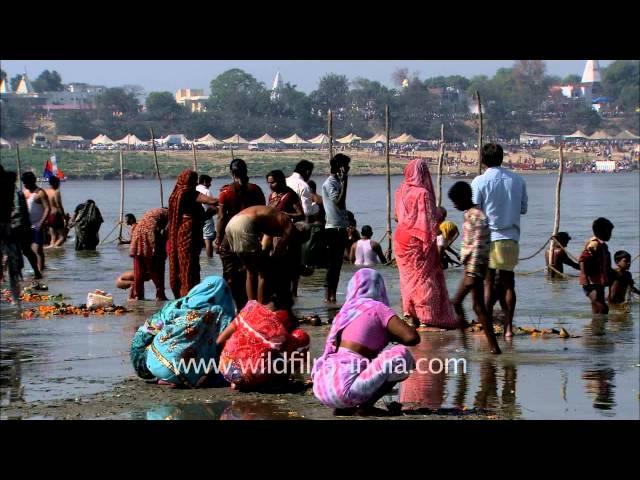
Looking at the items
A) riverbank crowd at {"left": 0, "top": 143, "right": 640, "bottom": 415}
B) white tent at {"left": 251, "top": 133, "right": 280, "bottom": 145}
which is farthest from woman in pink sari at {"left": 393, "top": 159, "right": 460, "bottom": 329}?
white tent at {"left": 251, "top": 133, "right": 280, "bottom": 145}

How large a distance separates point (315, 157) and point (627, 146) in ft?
127

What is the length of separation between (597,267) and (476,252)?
2954 mm

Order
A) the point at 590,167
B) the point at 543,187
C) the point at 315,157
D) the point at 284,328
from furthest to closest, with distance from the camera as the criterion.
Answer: the point at 590,167 → the point at 315,157 → the point at 543,187 → the point at 284,328

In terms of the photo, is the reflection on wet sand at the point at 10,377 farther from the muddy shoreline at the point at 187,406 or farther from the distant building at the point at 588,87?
the distant building at the point at 588,87

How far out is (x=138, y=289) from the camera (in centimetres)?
1344

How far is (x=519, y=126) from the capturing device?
137750mm

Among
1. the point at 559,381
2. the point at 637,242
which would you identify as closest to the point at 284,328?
the point at 559,381

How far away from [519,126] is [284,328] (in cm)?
13185

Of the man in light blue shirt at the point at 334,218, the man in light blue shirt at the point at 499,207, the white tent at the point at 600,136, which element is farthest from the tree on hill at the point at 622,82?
the man in light blue shirt at the point at 499,207

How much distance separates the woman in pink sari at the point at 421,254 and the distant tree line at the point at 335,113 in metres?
117

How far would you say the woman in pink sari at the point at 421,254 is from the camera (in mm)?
10820

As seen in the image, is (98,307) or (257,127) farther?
(257,127)

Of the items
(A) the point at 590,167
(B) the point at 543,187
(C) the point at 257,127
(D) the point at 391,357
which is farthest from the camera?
(C) the point at 257,127

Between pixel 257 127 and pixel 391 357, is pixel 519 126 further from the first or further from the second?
pixel 391 357
